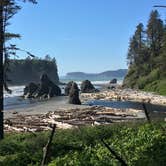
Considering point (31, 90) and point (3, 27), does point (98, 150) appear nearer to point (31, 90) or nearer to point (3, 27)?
point (3, 27)

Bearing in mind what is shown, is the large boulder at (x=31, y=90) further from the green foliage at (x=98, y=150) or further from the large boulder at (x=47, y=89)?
the green foliage at (x=98, y=150)

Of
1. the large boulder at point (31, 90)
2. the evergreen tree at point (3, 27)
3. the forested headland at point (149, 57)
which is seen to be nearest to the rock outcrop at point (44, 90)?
the large boulder at point (31, 90)

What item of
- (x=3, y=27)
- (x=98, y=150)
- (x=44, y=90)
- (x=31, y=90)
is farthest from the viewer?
(x=31, y=90)

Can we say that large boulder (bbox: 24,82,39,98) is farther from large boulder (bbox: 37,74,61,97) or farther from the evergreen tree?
the evergreen tree

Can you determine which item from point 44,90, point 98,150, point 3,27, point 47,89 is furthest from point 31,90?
point 98,150

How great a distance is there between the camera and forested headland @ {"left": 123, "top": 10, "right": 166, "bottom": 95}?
125500 mm

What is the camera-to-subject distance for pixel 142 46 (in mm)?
152375

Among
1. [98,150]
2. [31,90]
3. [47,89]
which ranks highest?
[47,89]

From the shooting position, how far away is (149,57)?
144 m

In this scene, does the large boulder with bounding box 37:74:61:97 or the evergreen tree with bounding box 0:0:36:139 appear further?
the large boulder with bounding box 37:74:61:97

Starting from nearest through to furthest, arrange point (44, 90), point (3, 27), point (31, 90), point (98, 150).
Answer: point (98, 150)
point (3, 27)
point (44, 90)
point (31, 90)

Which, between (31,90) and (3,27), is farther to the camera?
(31,90)

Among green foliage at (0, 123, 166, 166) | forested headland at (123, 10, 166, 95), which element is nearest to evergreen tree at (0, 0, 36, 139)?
green foliage at (0, 123, 166, 166)

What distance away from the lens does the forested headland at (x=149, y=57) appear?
4941 inches
